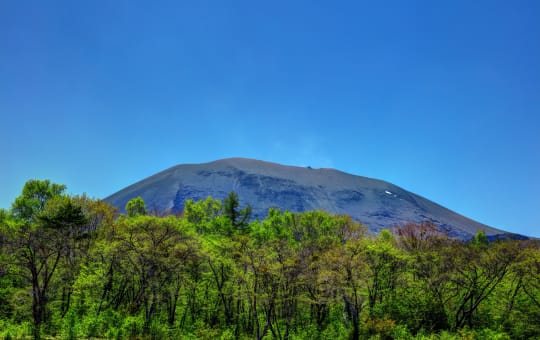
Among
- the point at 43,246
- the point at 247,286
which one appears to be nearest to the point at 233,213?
the point at 247,286

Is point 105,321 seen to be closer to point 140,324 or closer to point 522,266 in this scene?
point 140,324

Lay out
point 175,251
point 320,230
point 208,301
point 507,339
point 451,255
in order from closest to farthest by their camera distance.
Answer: point 507,339 → point 175,251 → point 451,255 → point 208,301 → point 320,230

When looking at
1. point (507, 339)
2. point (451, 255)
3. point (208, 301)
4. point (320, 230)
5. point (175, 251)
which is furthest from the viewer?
point (320, 230)

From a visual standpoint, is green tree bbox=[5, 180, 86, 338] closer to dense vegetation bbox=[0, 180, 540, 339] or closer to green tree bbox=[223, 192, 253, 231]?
dense vegetation bbox=[0, 180, 540, 339]

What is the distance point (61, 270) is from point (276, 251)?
21.5 meters

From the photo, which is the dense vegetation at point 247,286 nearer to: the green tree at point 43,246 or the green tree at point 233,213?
the green tree at point 43,246

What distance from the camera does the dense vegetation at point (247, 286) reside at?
32594 mm

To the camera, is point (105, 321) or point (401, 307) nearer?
point (105, 321)

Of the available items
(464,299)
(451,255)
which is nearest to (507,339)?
(464,299)

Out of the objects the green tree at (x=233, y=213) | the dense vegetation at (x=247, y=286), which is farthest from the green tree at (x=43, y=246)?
the green tree at (x=233, y=213)

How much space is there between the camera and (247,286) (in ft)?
109

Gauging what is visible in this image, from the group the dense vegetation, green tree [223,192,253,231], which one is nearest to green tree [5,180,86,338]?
the dense vegetation

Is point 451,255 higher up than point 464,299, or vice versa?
point 451,255

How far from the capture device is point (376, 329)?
3438cm
